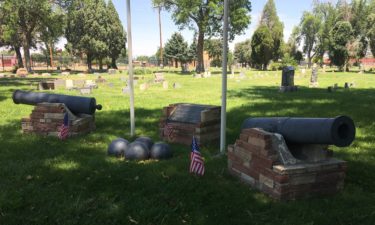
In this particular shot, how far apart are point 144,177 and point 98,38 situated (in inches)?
2163

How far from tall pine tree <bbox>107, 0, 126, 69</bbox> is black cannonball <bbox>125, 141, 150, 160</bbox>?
2129 inches

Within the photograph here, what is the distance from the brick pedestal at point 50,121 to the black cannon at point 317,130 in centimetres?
517

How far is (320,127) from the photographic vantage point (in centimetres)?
450

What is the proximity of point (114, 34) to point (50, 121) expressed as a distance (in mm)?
53327

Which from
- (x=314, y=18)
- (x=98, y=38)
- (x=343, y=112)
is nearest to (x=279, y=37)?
(x=314, y=18)

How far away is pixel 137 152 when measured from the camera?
6.50 m

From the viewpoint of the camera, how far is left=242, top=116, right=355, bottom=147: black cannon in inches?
175

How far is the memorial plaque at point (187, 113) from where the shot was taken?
7.83m

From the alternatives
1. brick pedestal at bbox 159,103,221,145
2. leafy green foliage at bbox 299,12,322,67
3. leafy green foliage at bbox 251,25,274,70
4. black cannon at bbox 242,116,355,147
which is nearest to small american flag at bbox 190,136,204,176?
black cannon at bbox 242,116,355,147

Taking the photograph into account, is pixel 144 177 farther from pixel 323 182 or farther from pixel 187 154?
pixel 323 182

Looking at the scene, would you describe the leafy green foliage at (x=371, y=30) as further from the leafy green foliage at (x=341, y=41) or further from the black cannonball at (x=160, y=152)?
the black cannonball at (x=160, y=152)

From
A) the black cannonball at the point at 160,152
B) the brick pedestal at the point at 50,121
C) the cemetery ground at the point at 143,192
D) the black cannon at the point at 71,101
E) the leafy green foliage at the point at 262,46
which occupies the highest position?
the leafy green foliage at the point at 262,46

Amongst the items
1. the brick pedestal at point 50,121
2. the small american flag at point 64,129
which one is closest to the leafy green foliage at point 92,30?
the brick pedestal at point 50,121

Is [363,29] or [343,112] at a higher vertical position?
[363,29]
